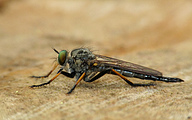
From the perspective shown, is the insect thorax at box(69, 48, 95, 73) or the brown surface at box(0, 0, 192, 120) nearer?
the brown surface at box(0, 0, 192, 120)

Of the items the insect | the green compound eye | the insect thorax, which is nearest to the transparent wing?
the insect

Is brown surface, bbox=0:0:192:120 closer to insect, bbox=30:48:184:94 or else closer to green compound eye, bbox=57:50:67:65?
insect, bbox=30:48:184:94

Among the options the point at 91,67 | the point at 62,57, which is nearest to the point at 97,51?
the point at 91,67

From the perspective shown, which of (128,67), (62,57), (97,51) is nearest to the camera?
(62,57)

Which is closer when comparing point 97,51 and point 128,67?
point 128,67

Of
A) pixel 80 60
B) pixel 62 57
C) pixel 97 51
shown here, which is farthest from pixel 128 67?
pixel 97 51

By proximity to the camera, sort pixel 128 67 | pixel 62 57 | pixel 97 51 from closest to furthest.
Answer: pixel 62 57 < pixel 128 67 < pixel 97 51

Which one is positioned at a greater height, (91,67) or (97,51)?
(97,51)

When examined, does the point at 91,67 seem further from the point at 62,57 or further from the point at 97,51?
the point at 97,51
